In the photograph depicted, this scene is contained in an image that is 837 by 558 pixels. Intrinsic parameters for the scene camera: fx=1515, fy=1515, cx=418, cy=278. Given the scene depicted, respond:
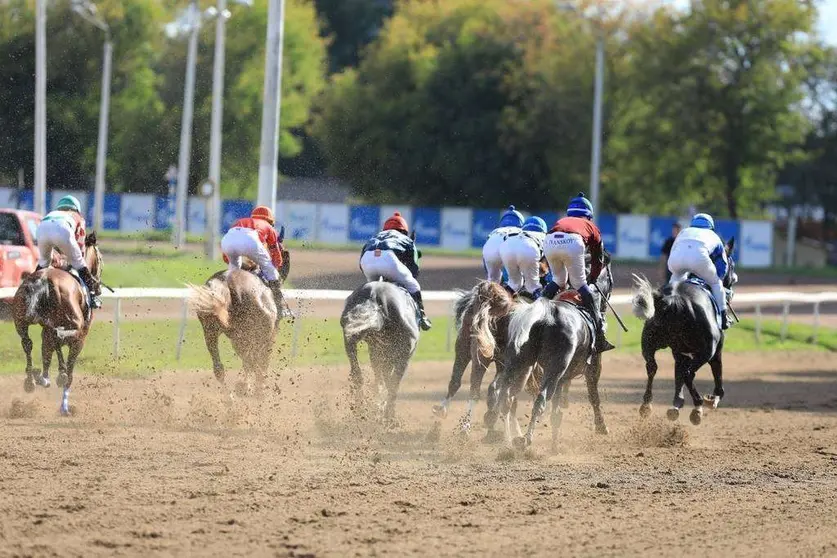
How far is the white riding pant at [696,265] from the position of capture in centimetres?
1384

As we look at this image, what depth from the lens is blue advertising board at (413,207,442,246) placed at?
189ft

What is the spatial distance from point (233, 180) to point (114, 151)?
39.8 ft

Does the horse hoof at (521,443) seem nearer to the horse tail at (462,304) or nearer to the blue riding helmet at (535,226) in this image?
the horse tail at (462,304)

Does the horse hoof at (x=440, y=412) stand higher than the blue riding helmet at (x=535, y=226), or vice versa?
the blue riding helmet at (x=535, y=226)

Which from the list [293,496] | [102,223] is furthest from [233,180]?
[293,496]

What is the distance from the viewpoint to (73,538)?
7.65 m

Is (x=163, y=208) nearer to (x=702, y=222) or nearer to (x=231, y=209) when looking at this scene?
(x=231, y=209)

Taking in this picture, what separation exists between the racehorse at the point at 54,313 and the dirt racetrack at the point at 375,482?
14.8 inches

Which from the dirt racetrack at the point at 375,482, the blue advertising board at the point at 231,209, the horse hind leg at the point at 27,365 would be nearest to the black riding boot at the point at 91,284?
the horse hind leg at the point at 27,365

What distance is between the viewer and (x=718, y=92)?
5388cm

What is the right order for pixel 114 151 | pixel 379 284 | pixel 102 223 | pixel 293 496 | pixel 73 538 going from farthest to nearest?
pixel 102 223
pixel 114 151
pixel 379 284
pixel 293 496
pixel 73 538

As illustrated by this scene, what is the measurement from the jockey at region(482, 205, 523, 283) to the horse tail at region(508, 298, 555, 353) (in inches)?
64.7

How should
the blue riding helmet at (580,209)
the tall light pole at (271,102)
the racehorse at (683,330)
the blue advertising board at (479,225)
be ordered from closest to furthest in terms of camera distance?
the blue riding helmet at (580,209) < the racehorse at (683,330) < the tall light pole at (271,102) < the blue advertising board at (479,225)

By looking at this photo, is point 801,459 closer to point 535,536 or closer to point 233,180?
point 535,536
